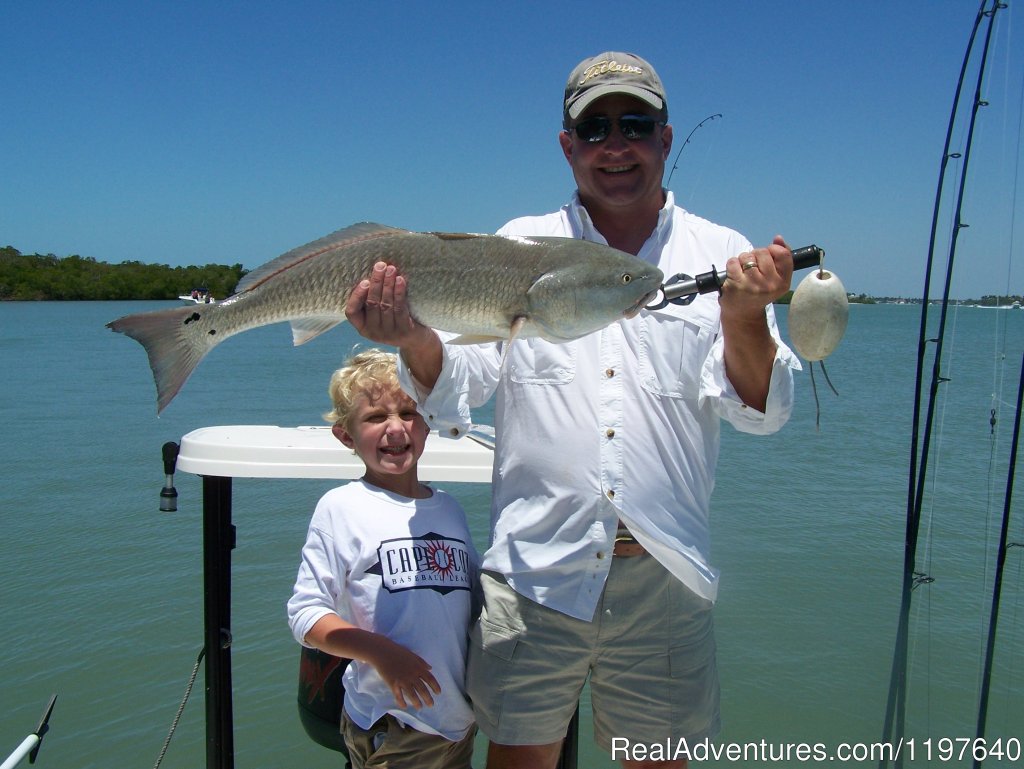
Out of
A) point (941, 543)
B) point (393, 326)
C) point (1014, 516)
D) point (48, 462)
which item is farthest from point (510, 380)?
point (48, 462)

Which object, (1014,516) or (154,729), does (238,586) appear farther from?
(1014,516)

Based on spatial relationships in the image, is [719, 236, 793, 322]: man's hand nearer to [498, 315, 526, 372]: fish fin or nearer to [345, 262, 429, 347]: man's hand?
[498, 315, 526, 372]: fish fin

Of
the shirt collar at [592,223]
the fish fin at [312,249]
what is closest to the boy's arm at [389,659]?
the fish fin at [312,249]

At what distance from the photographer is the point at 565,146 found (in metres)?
2.88

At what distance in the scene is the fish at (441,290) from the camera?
8.13ft

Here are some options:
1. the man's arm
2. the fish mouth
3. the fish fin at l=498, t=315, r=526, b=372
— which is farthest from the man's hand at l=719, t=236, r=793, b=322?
the fish fin at l=498, t=315, r=526, b=372

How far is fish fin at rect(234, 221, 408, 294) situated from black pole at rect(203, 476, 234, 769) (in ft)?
2.89

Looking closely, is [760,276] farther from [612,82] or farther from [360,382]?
[360,382]

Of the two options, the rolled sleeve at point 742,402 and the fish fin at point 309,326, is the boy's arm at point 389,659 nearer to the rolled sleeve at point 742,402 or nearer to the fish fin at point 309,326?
the fish fin at point 309,326

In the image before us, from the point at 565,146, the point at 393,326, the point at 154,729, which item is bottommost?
the point at 154,729

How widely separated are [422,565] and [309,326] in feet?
2.93

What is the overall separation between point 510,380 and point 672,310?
1.89 feet

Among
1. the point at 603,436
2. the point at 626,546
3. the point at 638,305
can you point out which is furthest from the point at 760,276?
the point at 626,546

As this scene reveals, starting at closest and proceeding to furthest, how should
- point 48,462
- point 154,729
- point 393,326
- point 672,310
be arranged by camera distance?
point 393,326, point 672,310, point 154,729, point 48,462
